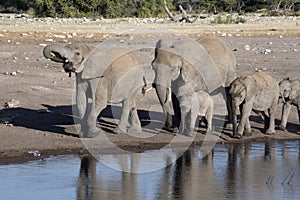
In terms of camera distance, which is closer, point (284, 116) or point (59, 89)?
point (284, 116)

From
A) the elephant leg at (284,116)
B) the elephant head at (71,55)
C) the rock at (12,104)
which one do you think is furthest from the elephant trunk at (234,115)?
the rock at (12,104)

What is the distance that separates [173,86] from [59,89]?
3986 mm

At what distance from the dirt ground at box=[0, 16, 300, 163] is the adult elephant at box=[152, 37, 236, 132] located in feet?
2.03

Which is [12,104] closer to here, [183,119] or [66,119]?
[66,119]

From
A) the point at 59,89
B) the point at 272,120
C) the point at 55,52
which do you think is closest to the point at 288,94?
the point at 272,120

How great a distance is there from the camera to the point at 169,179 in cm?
995

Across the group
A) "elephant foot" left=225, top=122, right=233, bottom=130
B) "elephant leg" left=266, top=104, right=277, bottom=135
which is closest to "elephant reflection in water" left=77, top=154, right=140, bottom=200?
"elephant foot" left=225, top=122, right=233, bottom=130

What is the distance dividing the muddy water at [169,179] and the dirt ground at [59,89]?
2.70 feet

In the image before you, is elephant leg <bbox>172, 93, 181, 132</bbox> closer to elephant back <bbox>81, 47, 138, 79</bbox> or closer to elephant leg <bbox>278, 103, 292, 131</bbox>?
elephant back <bbox>81, 47, 138, 79</bbox>

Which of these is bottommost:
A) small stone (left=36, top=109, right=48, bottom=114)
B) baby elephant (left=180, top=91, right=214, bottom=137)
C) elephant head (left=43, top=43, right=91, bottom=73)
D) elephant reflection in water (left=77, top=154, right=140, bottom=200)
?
elephant reflection in water (left=77, top=154, right=140, bottom=200)

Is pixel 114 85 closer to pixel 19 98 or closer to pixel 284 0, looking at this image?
pixel 19 98

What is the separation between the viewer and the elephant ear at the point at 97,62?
11828 mm

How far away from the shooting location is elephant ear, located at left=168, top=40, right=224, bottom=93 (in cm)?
1277

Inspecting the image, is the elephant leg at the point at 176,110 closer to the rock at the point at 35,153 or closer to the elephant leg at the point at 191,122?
the elephant leg at the point at 191,122
